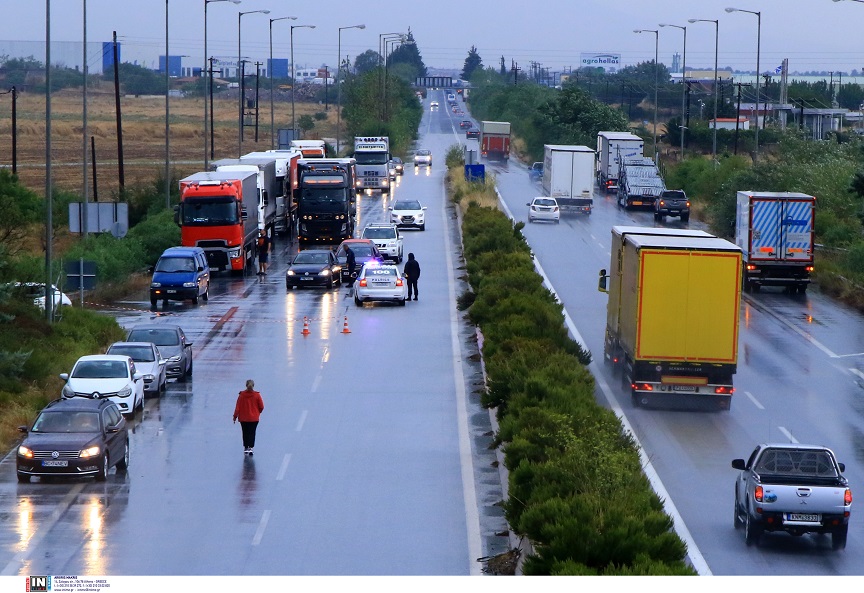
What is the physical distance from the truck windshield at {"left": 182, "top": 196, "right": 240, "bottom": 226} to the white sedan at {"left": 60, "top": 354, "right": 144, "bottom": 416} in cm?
2421

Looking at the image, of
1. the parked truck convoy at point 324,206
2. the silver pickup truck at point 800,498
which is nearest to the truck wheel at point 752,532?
the silver pickup truck at point 800,498

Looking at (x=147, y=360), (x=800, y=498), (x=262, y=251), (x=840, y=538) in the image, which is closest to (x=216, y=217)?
(x=262, y=251)

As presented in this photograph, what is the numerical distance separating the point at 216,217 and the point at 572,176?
109 ft

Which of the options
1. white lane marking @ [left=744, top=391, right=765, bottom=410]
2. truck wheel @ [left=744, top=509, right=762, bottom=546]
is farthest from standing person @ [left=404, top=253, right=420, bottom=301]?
truck wheel @ [left=744, top=509, right=762, bottom=546]

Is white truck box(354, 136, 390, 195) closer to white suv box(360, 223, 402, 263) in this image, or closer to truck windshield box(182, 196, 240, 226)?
white suv box(360, 223, 402, 263)

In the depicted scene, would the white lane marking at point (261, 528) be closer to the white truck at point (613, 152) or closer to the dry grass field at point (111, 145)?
the dry grass field at point (111, 145)

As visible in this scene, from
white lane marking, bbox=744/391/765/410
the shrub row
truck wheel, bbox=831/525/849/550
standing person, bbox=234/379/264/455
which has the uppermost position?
the shrub row

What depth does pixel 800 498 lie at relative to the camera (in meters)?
18.0

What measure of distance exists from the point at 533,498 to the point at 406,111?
6263 inches

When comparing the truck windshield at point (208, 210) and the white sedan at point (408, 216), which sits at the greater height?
the truck windshield at point (208, 210)

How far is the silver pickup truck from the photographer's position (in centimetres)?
1797

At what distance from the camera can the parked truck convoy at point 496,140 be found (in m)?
134

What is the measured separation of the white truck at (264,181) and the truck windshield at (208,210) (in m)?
4.02

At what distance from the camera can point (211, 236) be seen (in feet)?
173
